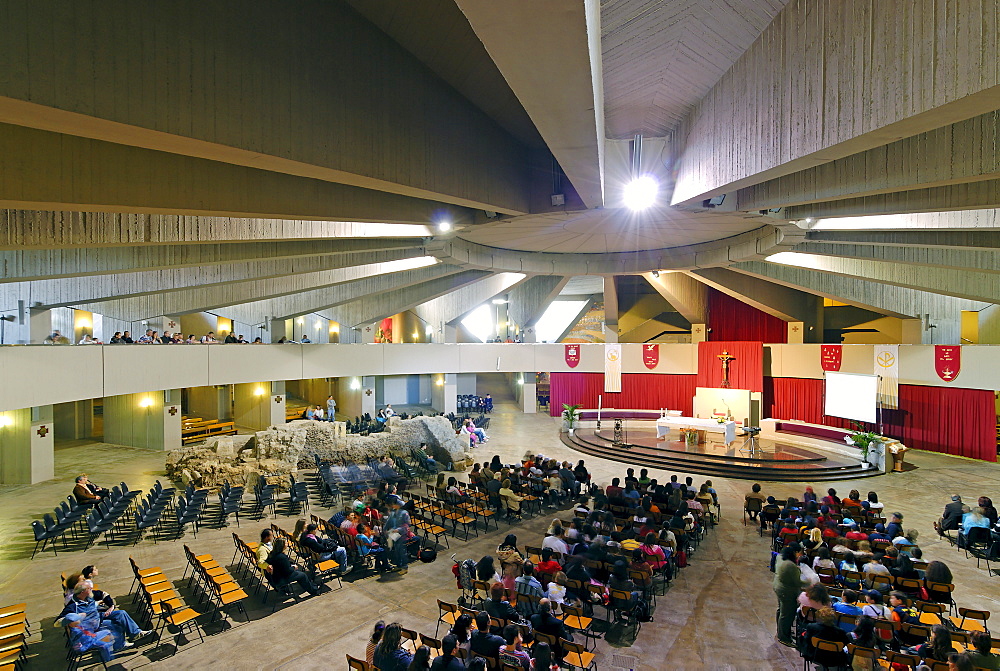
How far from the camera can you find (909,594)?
22.9 feet

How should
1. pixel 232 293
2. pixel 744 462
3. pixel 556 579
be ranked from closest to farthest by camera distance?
pixel 556 579
pixel 744 462
pixel 232 293

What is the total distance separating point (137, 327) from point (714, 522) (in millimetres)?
17300

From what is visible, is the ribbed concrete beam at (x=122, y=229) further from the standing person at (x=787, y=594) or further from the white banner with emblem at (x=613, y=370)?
the white banner with emblem at (x=613, y=370)

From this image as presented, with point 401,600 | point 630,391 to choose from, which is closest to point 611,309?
point 630,391

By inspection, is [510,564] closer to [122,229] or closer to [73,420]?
[122,229]

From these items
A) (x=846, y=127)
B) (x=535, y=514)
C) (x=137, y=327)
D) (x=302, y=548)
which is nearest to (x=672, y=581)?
(x=535, y=514)

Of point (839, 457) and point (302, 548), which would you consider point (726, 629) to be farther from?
point (839, 457)

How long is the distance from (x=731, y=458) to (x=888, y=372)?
716 centimetres

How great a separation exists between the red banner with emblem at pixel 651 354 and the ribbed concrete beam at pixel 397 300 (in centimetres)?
883

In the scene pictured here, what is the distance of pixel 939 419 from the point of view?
699 inches

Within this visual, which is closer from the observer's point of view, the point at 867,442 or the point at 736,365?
the point at 867,442

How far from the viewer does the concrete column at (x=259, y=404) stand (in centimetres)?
2094

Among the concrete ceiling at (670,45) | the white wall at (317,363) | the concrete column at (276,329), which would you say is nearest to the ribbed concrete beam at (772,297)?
the white wall at (317,363)

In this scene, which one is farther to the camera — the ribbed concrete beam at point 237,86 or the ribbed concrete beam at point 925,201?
the ribbed concrete beam at point 925,201
